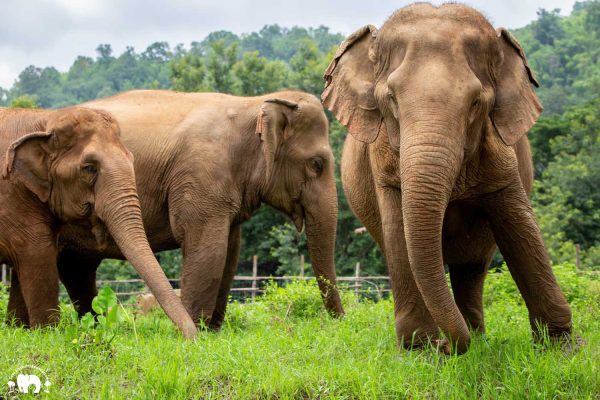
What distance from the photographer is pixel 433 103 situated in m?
5.07

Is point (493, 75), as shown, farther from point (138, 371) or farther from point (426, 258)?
point (138, 371)

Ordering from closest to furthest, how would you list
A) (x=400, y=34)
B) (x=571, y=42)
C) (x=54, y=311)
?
(x=400, y=34) → (x=54, y=311) → (x=571, y=42)

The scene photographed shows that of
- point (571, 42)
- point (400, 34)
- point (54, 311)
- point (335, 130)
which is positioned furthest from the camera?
point (571, 42)

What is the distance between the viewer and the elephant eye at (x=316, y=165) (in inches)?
368

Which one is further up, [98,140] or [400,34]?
[400,34]

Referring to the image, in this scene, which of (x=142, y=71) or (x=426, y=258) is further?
(x=142, y=71)

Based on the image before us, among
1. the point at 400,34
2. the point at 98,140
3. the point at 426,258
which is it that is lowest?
the point at 426,258

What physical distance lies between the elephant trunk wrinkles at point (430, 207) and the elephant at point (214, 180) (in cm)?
358

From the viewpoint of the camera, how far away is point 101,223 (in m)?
7.53

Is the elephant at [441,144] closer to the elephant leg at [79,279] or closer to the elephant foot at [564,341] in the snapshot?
the elephant foot at [564,341]

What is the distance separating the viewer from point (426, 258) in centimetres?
508

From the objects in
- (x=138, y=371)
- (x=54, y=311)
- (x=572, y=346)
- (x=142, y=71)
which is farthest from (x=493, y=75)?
(x=142, y=71)

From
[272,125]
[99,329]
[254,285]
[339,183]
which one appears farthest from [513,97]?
[339,183]

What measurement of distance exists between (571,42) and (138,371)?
81.4m
